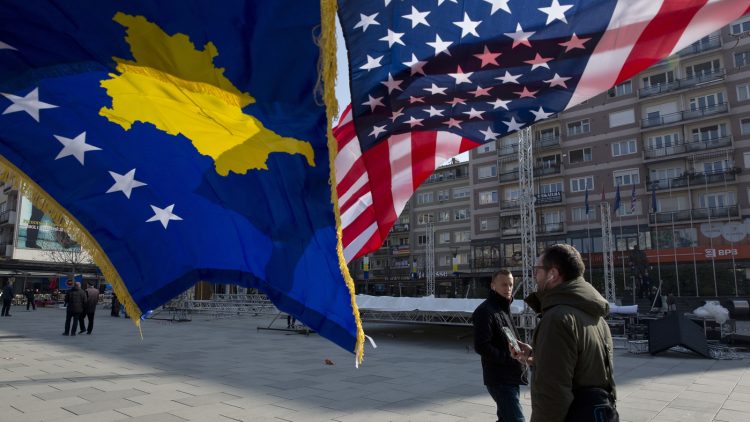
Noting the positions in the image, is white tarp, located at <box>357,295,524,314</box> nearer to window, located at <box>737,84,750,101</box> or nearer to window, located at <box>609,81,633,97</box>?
window, located at <box>737,84,750,101</box>

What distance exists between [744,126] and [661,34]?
43.9m

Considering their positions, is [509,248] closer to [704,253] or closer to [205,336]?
[704,253]

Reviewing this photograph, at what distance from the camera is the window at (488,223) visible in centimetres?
5391

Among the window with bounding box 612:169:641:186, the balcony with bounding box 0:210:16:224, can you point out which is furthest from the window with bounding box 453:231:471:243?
the balcony with bounding box 0:210:16:224

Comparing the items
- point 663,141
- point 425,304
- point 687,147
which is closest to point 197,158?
point 425,304

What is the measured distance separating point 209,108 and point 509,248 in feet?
167

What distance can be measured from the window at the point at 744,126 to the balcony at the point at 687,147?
990mm

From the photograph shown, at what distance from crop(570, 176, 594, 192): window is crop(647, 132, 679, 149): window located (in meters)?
5.47

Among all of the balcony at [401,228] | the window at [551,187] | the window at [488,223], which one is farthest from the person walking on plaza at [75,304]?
the balcony at [401,228]

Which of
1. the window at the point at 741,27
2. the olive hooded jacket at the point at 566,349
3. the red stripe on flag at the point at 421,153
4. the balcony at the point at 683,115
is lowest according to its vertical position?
the olive hooded jacket at the point at 566,349

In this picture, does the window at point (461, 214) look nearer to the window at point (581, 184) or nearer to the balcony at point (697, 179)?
the window at point (581, 184)

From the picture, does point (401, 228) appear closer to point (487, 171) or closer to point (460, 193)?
point (460, 193)

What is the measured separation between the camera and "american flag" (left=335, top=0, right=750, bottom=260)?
4641mm

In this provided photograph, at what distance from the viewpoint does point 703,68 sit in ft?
141
